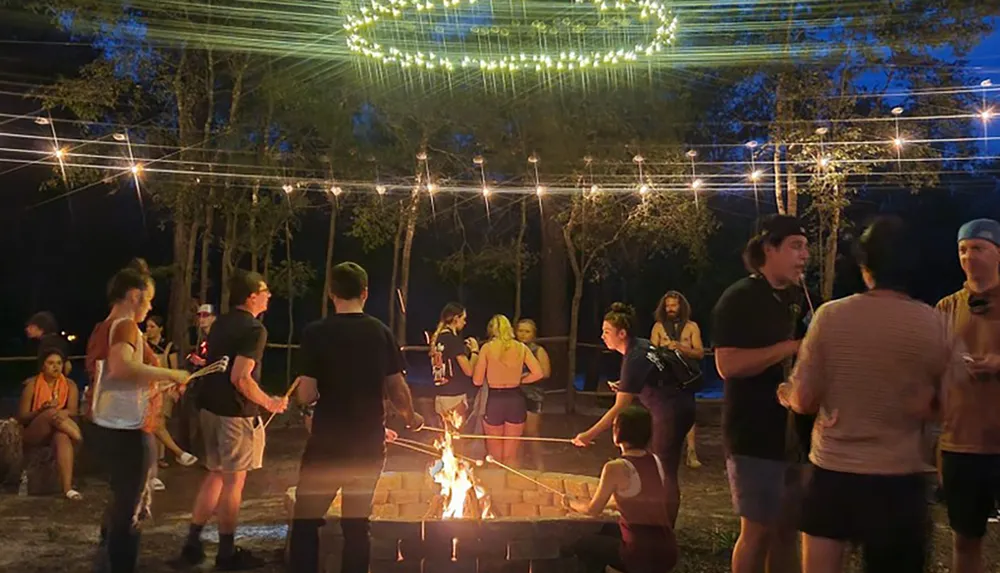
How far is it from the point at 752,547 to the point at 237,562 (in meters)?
3.04

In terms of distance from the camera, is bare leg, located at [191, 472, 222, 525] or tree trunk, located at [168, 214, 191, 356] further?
tree trunk, located at [168, 214, 191, 356]

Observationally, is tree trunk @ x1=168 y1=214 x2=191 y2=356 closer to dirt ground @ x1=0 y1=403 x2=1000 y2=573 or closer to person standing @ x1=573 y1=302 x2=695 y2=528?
dirt ground @ x1=0 y1=403 x2=1000 y2=573

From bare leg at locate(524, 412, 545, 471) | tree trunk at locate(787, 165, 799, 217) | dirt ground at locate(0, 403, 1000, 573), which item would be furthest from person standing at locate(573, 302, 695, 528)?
tree trunk at locate(787, 165, 799, 217)

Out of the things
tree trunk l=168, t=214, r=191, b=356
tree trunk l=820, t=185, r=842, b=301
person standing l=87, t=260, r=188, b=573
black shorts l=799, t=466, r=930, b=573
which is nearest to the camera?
black shorts l=799, t=466, r=930, b=573

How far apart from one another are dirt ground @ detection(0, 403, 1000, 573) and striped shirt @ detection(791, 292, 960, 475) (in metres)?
2.49

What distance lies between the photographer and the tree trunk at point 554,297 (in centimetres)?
1523

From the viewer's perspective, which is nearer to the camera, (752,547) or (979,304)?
(752,547)

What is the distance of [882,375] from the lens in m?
2.88

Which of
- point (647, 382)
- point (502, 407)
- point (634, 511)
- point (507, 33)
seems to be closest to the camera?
point (634, 511)

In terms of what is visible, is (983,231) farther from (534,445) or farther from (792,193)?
(792,193)

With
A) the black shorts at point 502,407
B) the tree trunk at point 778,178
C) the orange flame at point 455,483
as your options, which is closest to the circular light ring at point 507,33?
the tree trunk at point 778,178

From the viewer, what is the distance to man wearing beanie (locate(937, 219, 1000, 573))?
3719 millimetres

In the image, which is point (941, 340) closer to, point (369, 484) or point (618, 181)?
point (369, 484)

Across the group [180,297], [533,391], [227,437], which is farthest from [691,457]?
[180,297]
